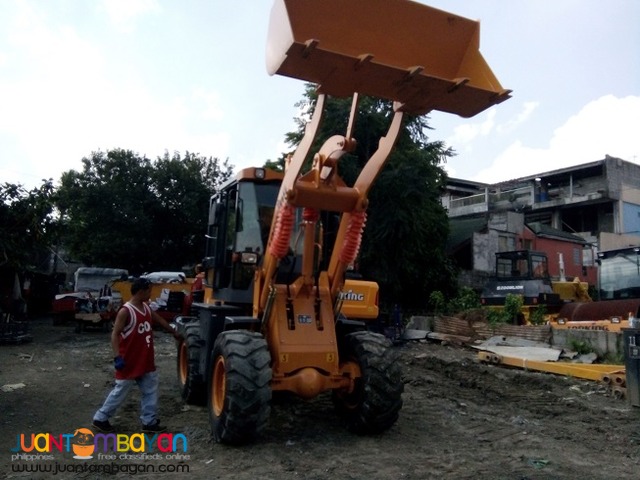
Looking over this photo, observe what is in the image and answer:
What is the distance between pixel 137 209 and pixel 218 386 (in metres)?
23.8

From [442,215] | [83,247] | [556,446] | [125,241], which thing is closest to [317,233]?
[556,446]

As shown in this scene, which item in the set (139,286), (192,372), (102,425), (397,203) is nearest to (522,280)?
(397,203)

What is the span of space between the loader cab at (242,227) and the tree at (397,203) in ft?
37.1

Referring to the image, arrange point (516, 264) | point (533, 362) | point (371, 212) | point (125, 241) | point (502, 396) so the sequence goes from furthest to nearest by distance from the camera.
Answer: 1. point (125, 241)
2. point (371, 212)
3. point (516, 264)
4. point (533, 362)
5. point (502, 396)

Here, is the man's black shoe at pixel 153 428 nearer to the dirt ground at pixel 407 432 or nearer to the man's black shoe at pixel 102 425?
the dirt ground at pixel 407 432

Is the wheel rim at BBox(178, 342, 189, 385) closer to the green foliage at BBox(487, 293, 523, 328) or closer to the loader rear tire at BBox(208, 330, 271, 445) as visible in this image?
the loader rear tire at BBox(208, 330, 271, 445)

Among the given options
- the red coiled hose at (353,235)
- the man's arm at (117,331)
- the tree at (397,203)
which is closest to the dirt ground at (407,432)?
the man's arm at (117,331)

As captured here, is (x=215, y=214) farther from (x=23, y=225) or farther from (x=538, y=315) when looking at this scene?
(x=538, y=315)

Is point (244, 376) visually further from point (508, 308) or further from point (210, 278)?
point (508, 308)

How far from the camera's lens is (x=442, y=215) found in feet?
73.6

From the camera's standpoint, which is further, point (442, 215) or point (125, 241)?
point (125, 241)

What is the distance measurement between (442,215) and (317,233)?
1694 centimetres

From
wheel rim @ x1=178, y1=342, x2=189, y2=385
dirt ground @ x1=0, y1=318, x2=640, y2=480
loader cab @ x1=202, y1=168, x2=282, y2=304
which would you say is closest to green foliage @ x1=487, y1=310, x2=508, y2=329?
dirt ground @ x1=0, y1=318, x2=640, y2=480

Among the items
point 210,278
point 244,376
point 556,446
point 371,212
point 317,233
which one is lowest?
point 556,446
